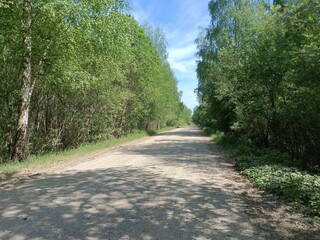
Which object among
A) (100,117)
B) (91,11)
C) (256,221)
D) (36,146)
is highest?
(91,11)

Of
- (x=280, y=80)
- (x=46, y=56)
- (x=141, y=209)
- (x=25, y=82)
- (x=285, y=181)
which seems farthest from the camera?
(x=280, y=80)

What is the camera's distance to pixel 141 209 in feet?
20.3

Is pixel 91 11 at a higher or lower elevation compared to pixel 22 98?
higher

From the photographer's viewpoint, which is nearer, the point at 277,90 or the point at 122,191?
the point at 122,191

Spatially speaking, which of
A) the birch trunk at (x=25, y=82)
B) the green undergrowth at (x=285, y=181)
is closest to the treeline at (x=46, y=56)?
the birch trunk at (x=25, y=82)

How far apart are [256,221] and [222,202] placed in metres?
1.30

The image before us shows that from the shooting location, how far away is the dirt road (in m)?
4.98

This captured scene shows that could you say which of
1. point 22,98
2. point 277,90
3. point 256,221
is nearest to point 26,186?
point 22,98

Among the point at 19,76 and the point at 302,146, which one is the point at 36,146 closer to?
the point at 19,76

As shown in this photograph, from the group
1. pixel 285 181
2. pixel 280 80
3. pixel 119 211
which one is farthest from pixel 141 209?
pixel 280 80

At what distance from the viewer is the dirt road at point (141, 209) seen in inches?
196

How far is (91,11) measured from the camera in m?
12.3

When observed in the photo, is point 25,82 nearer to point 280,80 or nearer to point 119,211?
point 119,211

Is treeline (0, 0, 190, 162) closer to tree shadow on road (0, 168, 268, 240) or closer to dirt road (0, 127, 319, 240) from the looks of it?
dirt road (0, 127, 319, 240)
